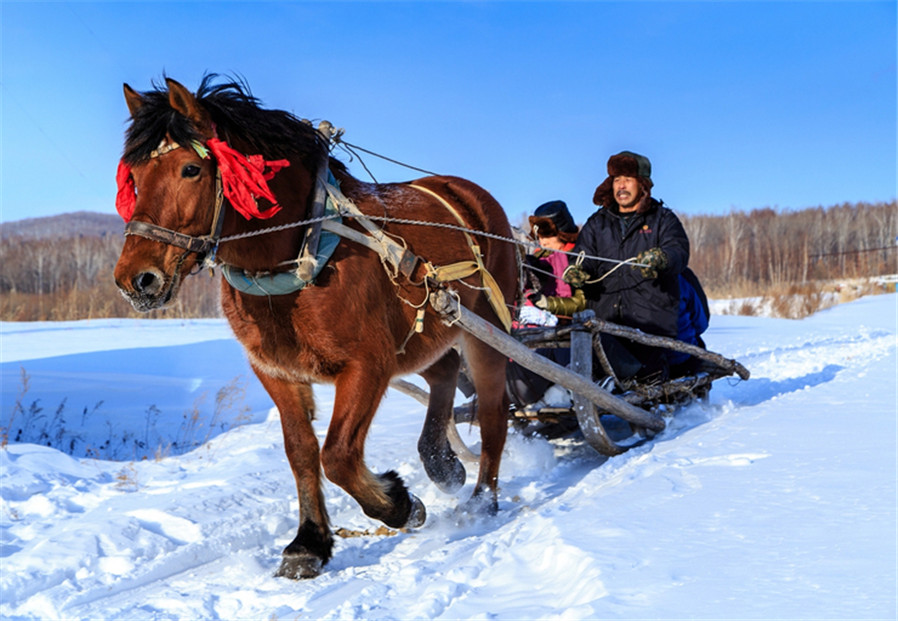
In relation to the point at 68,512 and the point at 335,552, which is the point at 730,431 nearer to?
the point at 335,552

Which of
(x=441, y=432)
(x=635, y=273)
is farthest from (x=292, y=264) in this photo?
(x=635, y=273)

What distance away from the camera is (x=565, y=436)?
5.96 m

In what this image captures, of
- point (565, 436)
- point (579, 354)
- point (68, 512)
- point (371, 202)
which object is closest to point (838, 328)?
point (565, 436)

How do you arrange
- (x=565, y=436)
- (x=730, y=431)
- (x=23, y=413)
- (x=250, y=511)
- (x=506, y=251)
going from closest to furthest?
(x=250, y=511) < (x=730, y=431) < (x=506, y=251) < (x=565, y=436) < (x=23, y=413)

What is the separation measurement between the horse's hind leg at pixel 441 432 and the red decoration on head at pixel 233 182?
210cm

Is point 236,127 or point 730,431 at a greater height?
point 236,127

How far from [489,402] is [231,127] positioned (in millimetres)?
2353

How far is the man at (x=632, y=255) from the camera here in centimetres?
534

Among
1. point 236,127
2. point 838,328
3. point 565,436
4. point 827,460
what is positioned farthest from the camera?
point 838,328

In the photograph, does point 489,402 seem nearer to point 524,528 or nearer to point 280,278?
point 524,528

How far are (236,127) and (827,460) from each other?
10.3 ft

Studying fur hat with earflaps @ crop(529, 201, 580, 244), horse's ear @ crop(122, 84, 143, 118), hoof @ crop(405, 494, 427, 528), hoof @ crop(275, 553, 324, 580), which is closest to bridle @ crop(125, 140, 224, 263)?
horse's ear @ crop(122, 84, 143, 118)

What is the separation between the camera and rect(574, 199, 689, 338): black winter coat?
540cm

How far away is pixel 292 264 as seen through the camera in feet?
10.8
